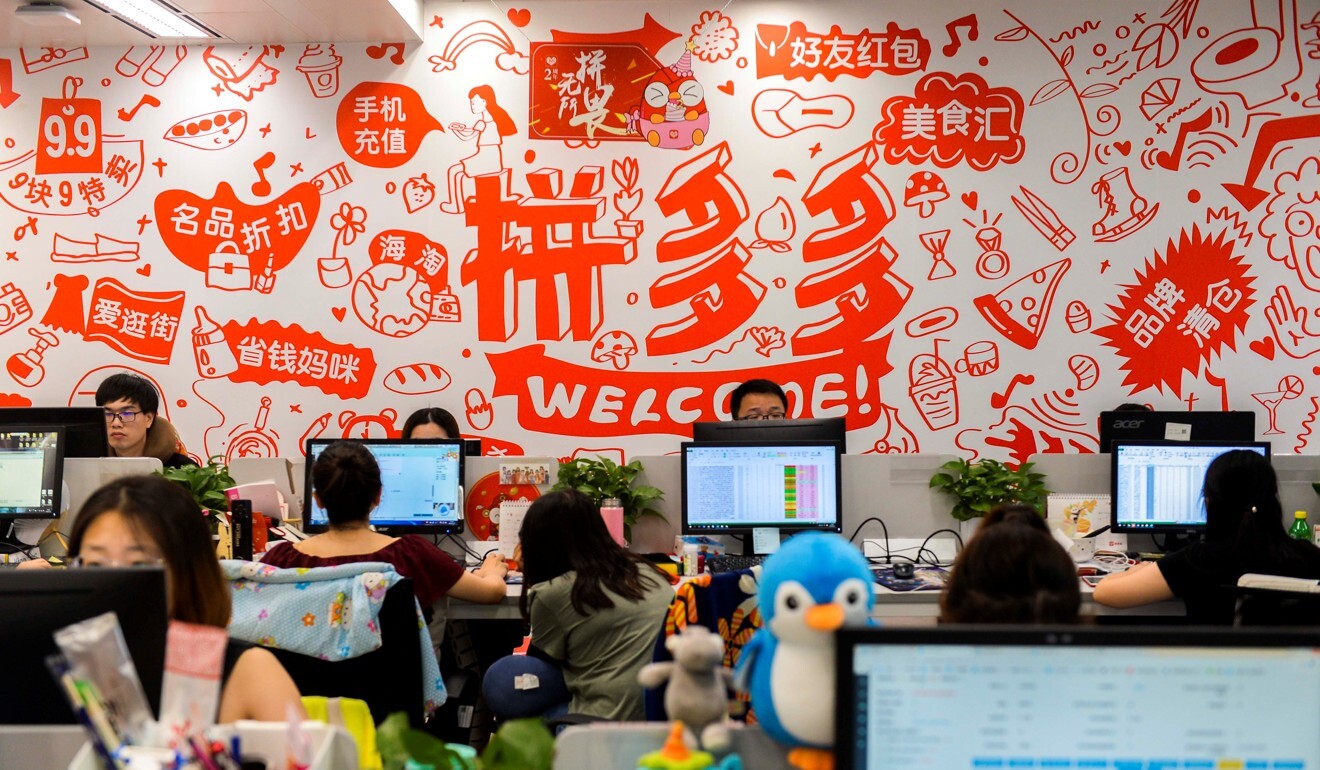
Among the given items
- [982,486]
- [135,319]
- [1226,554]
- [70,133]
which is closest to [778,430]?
[982,486]

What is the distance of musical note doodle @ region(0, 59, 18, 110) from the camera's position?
5.29m

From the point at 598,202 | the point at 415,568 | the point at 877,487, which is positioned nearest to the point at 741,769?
the point at 415,568

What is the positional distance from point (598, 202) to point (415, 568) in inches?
101

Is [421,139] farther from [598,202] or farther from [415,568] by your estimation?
[415,568]

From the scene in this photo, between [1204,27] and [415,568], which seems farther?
[1204,27]

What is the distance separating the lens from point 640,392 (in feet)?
17.2

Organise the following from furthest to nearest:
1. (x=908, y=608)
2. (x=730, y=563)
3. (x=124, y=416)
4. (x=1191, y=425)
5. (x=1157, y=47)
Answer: (x=1157, y=47), (x=124, y=416), (x=1191, y=425), (x=730, y=563), (x=908, y=608)

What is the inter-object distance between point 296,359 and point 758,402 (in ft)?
7.81

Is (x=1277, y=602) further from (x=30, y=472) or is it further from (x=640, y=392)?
(x=30, y=472)

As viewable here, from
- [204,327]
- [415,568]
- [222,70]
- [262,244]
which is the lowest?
[415,568]

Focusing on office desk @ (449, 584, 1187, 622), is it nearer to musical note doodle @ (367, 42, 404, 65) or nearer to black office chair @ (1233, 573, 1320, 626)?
black office chair @ (1233, 573, 1320, 626)

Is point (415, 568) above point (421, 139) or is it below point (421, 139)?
below

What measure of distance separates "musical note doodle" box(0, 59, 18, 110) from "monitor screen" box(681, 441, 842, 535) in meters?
4.02

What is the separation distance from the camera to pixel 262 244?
5.23 m
